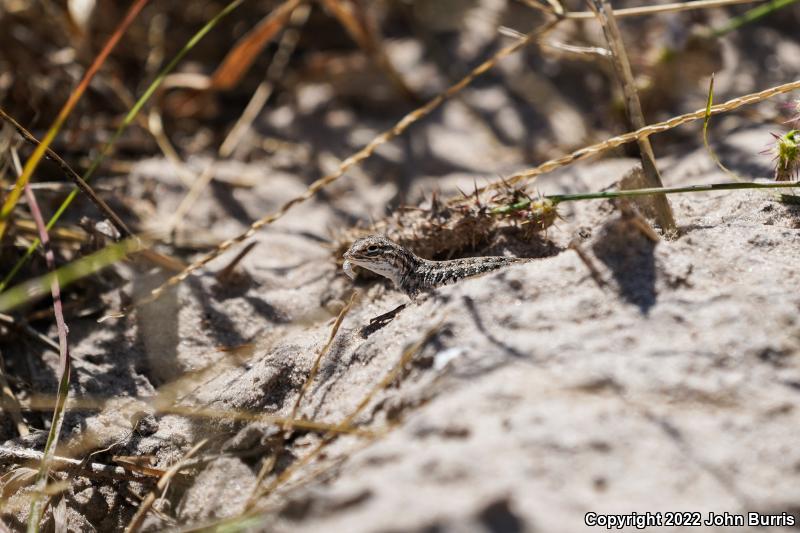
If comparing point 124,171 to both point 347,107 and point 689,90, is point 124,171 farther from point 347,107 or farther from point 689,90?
point 689,90

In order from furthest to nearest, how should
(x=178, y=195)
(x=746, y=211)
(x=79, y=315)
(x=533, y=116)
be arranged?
(x=533, y=116) → (x=178, y=195) → (x=79, y=315) → (x=746, y=211)

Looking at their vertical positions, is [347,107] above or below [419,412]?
above

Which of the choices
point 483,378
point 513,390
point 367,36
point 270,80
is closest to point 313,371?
point 483,378

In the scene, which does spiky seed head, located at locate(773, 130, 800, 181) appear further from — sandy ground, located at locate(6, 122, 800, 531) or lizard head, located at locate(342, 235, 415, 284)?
lizard head, located at locate(342, 235, 415, 284)

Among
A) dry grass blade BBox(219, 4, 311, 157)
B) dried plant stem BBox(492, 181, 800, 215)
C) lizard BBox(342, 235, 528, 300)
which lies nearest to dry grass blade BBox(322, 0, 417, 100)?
dry grass blade BBox(219, 4, 311, 157)

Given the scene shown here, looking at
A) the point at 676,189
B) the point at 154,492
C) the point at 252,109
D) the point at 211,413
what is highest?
the point at 252,109

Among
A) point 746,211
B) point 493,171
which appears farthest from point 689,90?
point 746,211

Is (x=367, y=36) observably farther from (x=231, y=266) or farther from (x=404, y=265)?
(x=404, y=265)
